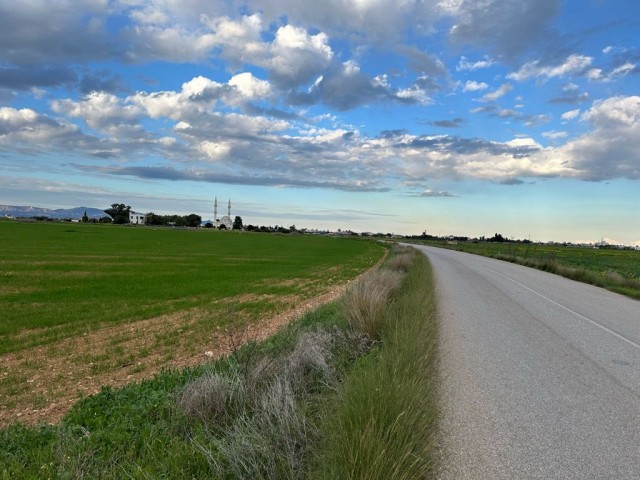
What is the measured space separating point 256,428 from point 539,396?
399 cm

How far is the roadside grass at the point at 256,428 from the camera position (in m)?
3.74

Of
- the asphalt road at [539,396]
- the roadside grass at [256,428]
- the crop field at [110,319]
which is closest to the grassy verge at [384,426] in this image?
the roadside grass at [256,428]

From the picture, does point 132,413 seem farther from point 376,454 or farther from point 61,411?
point 376,454

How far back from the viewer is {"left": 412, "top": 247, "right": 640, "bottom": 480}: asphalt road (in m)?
4.28

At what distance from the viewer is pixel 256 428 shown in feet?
14.3

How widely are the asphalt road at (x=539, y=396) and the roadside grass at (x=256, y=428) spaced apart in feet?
1.85

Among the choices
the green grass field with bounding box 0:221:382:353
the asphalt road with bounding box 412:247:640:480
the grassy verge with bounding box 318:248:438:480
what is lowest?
the green grass field with bounding box 0:221:382:353

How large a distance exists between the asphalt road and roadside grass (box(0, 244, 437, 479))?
1.85 ft

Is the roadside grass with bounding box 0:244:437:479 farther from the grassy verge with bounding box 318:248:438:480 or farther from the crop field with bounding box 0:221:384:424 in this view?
the crop field with bounding box 0:221:384:424

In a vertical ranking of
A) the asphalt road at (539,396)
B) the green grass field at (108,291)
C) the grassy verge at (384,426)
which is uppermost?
the grassy verge at (384,426)

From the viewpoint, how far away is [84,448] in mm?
4582

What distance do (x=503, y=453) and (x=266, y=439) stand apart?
234 cm

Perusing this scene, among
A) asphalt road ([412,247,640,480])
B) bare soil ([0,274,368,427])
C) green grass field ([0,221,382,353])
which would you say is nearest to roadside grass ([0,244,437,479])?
asphalt road ([412,247,640,480])

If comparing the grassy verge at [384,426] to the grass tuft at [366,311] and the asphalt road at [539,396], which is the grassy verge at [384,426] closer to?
the asphalt road at [539,396]
